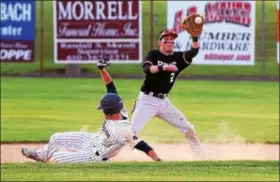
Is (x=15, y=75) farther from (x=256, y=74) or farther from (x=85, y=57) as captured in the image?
(x=256, y=74)

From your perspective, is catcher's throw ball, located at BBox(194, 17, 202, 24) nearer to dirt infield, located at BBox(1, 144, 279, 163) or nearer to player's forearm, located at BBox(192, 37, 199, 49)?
player's forearm, located at BBox(192, 37, 199, 49)

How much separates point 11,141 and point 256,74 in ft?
52.5

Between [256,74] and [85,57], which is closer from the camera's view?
[85,57]

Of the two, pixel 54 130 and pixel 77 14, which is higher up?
pixel 77 14

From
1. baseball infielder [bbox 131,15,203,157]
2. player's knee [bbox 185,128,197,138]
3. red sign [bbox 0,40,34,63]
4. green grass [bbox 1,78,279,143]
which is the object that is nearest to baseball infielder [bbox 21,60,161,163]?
baseball infielder [bbox 131,15,203,157]

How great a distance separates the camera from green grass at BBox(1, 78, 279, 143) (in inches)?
720

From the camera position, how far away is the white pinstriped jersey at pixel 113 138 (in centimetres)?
1110

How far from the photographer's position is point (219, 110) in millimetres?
21828

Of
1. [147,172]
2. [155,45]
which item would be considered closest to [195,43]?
[147,172]

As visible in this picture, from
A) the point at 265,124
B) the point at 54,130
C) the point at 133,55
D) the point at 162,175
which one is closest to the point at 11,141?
the point at 54,130

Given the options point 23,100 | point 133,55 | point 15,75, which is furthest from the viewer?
point 15,75

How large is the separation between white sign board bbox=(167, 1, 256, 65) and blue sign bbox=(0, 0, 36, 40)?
4348 millimetres

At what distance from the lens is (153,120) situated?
68.2ft

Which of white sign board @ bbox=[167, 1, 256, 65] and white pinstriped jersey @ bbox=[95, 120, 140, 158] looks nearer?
white pinstriped jersey @ bbox=[95, 120, 140, 158]
